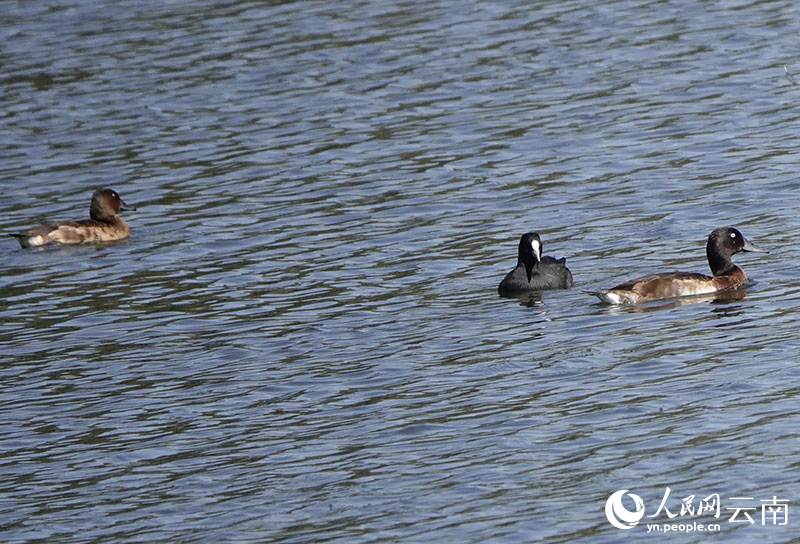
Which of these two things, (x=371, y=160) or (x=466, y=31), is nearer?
(x=371, y=160)

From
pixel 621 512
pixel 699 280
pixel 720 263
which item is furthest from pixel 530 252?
pixel 621 512

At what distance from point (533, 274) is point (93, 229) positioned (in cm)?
771

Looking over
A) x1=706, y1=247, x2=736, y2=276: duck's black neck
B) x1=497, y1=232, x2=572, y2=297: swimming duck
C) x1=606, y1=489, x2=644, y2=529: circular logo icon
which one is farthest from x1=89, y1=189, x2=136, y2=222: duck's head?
x1=606, y1=489, x2=644, y2=529: circular logo icon

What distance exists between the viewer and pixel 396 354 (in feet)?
49.6

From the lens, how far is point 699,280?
16.3 m

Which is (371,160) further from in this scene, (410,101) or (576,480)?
(576,480)

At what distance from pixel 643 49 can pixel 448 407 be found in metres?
17.7

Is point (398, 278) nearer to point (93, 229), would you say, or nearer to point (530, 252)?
point (530, 252)

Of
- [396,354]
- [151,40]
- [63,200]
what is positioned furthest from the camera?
[151,40]

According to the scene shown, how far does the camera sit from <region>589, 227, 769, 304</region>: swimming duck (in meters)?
15.9

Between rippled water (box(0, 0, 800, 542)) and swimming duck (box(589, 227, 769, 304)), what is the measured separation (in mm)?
209

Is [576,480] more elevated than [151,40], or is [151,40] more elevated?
[151,40]

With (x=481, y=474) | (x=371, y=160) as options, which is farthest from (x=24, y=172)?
(x=481, y=474)

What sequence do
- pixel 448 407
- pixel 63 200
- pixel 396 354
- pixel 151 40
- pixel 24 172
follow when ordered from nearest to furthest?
pixel 448 407 < pixel 396 354 < pixel 63 200 < pixel 24 172 < pixel 151 40
